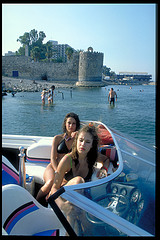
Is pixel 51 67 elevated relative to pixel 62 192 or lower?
elevated

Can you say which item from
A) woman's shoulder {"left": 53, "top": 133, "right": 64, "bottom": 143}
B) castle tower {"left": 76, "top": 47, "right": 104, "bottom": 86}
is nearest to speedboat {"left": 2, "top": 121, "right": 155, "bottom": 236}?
woman's shoulder {"left": 53, "top": 133, "right": 64, "bottom": 143}

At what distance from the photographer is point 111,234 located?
108cm

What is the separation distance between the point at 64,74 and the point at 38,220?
4522cm

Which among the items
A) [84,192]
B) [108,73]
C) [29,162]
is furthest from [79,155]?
[108,73]

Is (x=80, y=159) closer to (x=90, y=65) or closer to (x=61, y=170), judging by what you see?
(x=61, y=170)

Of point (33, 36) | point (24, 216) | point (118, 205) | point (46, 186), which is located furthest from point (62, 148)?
point (33, 36)

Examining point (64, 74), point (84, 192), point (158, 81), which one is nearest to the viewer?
point (158, 81)

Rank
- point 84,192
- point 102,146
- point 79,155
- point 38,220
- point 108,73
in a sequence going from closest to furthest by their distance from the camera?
point 84,192
point 38,220
point 79,155
point 102,146
point 108,73

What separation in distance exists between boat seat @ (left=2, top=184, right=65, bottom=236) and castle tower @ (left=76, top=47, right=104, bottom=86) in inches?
1554

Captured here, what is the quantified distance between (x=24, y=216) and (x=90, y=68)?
40050 mm

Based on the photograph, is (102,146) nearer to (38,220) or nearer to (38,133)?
(38,220)

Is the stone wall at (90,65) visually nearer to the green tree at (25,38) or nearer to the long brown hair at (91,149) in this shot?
the green tree at (25,38)

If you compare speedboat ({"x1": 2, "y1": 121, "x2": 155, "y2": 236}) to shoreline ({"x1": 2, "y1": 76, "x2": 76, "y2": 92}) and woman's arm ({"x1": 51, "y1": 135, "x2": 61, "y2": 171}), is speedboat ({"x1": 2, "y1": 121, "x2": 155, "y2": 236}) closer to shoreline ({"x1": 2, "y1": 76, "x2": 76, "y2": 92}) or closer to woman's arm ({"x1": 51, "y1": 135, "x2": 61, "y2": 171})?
woman's arm ({"x1": 51, "y1": 135, "x2": 61, "y2": 171})

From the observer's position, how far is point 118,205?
1.23 metres
